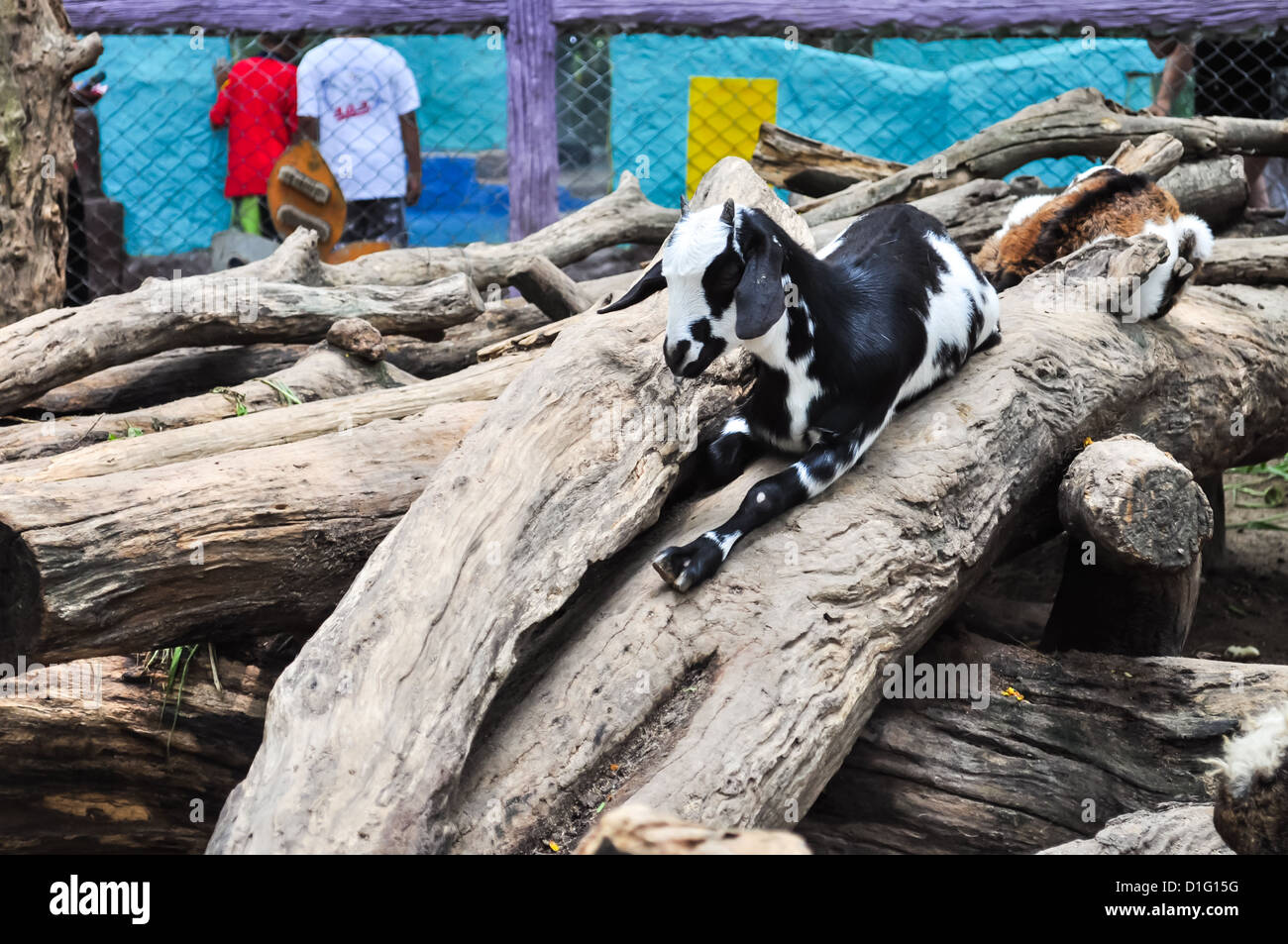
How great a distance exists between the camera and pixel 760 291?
3051mm

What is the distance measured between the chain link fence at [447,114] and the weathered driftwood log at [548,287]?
2.22 metres

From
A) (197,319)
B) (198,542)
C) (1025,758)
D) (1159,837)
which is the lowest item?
(1025,758)

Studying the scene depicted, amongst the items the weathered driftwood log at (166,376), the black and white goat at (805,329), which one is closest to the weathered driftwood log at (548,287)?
the weathered driftwood log at (166,376)

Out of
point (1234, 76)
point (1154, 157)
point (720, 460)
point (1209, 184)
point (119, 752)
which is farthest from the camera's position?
point (1234, 76)

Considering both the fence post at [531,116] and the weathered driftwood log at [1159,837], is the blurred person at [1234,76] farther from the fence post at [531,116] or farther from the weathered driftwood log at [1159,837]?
the weathered driftwood log at [1159,837]

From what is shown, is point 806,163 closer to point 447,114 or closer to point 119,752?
point 447,114

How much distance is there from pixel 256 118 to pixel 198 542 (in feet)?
17.4

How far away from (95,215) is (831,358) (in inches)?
248

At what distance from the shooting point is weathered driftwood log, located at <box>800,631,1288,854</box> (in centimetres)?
318

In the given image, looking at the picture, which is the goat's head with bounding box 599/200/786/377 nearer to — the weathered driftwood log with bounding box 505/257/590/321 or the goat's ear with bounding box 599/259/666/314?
the goat's ear with bounding box 599/259/666/314

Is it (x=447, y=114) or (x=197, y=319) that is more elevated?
(x=447, y=114)

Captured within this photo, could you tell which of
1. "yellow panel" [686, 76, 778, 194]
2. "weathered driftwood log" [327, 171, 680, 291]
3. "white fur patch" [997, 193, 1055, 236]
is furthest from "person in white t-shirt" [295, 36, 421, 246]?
"white fur patch" [997, 193, 1055, 236]

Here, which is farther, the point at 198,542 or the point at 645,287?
the point at 645,287

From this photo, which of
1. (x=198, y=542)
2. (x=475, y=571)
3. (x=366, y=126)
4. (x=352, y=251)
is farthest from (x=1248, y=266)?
(x=366, y=126)
